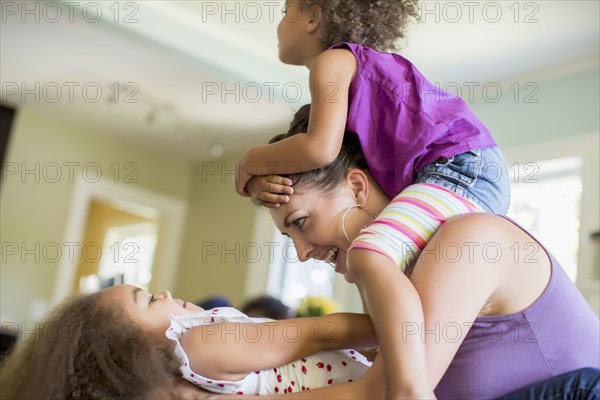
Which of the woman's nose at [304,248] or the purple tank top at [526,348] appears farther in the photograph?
the woman's nose at [304,248]

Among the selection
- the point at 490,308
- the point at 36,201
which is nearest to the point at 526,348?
the point at 490,308

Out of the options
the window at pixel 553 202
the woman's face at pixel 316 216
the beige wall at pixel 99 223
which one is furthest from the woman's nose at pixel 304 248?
the beige wall at pixel 99 223

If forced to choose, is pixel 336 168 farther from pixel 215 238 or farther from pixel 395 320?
pixel 215 238

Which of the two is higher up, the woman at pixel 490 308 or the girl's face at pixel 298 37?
the girl's face at pixel 298 37

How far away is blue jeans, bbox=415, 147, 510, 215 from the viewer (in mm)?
1187

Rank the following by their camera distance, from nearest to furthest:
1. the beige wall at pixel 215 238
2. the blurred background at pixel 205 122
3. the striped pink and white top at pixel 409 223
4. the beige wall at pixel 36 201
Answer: the striped pink and white top at pixel 409 223 < the blurred background at pixel 205 122 < the beige wall at pixel 36 201 < the beige wall at pixel 215 238

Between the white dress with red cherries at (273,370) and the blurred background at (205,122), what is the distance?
1.97 m

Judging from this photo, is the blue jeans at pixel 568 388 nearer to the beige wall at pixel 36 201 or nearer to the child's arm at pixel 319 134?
the child's arm at pixel 319 134

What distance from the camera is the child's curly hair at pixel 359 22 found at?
5.17 feet

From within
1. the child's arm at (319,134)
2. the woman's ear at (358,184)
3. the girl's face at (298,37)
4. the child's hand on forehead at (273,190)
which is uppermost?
the girl's face at (298,37)

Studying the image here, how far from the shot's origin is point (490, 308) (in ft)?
3.20

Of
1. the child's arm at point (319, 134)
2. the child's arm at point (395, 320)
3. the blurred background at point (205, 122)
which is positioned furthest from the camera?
the blurred background at point (205, 122)

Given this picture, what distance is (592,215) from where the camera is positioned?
3.73 metres

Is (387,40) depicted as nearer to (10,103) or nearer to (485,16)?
(485,16)
